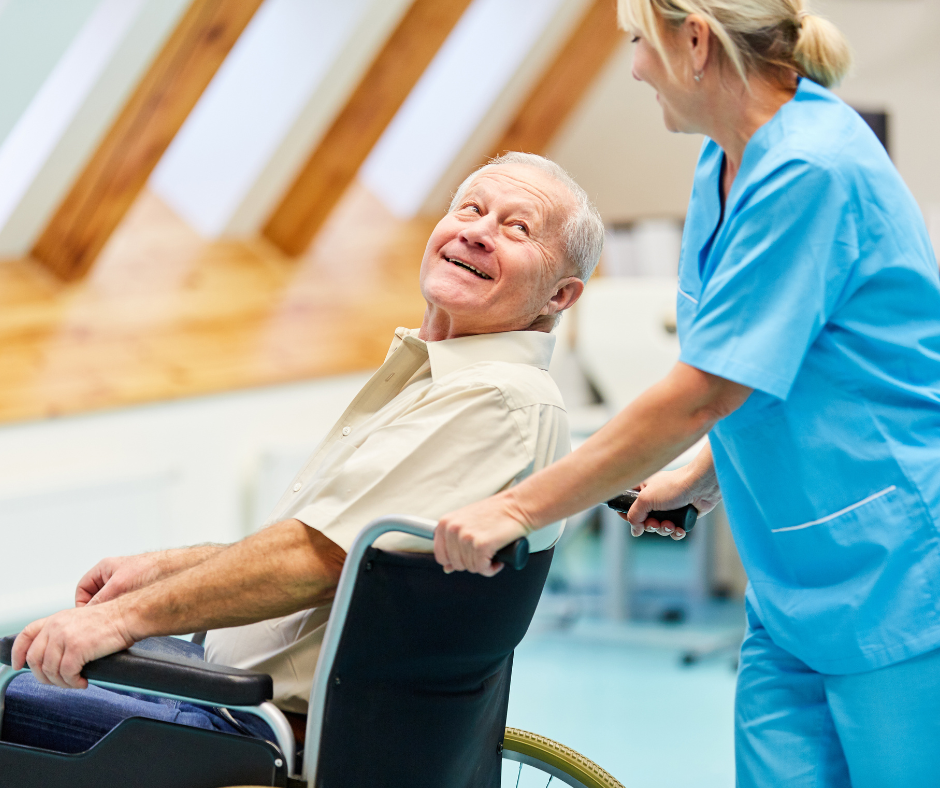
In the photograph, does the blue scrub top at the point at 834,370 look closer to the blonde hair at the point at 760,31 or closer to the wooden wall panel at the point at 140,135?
the blonde hair at the point at 760,31

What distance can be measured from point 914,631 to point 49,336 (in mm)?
2975

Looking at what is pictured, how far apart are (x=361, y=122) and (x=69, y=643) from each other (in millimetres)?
3197

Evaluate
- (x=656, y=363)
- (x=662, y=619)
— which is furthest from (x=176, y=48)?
(x=662, y=619)

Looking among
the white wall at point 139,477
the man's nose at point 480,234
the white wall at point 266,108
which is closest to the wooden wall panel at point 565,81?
the white wall at point 266,108

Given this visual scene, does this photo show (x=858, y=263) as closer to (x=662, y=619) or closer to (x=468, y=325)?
(x=468, y=325)

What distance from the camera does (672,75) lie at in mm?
1178

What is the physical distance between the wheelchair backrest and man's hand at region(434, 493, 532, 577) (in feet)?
0.27

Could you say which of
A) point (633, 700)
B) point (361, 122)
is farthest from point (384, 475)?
point (361, 122)

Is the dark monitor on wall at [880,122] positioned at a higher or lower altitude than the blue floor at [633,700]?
higher

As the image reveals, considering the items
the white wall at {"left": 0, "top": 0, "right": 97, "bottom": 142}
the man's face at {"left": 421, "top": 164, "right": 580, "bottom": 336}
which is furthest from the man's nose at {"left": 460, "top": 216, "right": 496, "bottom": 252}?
the white wall at {"left": 0, "top": 0, "right": 97, "bottom": 142}

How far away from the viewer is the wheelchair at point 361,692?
1.17 m

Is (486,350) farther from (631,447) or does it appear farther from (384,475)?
(631,447)

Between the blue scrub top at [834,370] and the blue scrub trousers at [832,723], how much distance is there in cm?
3

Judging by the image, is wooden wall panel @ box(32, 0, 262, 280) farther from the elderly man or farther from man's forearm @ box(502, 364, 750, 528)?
man's forearm @ box(502, 364, 750, 528)
